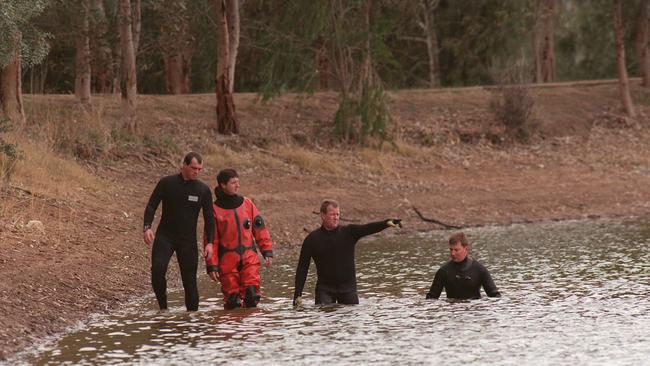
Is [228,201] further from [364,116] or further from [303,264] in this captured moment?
[364,116]

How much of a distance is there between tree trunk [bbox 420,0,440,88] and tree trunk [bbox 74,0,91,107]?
19.3 meters

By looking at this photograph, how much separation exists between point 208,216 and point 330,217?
1.41 meters

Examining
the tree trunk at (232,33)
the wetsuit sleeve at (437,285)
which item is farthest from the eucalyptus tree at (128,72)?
the wetsuit sleeve at (437,285)

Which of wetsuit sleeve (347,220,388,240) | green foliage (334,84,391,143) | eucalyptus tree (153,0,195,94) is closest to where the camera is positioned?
wetsuit sleeve (347,220,388,240)

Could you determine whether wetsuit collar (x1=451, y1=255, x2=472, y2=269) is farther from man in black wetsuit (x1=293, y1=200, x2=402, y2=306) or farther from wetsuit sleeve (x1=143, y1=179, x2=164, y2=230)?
wetsuit sleeve (x1=143, y1=179, x2=164, y2=230)

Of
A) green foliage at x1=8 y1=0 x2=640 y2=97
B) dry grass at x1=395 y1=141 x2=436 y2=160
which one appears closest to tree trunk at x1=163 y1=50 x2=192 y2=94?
green foliage at x1=8 y1=0 x2=640 y2=97

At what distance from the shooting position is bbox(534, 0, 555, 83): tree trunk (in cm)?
4672

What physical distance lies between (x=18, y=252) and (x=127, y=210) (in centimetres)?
587

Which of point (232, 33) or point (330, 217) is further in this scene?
point (232, 33)

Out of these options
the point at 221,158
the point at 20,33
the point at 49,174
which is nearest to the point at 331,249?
the point at 49,174

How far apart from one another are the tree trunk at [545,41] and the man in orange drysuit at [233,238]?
3375cm

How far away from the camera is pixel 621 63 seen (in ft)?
127

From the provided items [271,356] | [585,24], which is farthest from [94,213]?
[585,24]

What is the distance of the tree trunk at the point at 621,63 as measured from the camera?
3834 cm
